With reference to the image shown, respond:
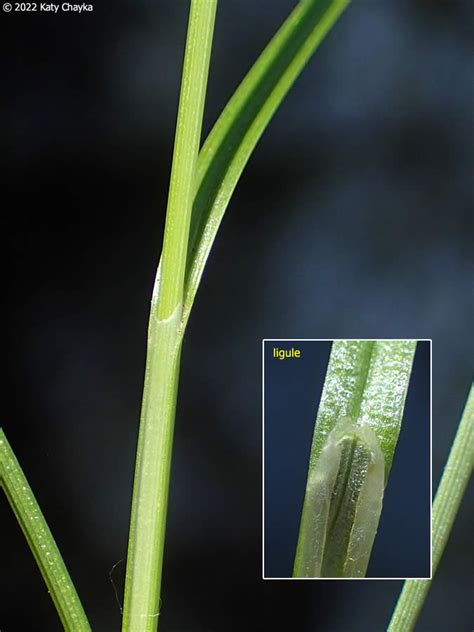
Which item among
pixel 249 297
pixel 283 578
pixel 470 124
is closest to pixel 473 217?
pixel 470 124

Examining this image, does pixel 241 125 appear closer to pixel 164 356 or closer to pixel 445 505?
pixel 164 356

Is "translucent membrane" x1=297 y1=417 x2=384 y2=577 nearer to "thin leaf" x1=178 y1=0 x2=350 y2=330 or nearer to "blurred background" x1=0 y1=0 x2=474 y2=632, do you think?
"blurred background" x1=0 y1=0 x2=474 y2=632

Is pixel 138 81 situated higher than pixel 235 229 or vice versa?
pixel 138 81

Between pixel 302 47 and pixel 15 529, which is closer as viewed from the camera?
pixel 302 47

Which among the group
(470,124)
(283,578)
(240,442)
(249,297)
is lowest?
(283,578)

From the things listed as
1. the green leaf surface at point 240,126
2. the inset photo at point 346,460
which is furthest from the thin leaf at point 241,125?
the inset photo at point 346,460

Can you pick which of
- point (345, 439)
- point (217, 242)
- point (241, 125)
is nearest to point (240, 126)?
point (241, 125)

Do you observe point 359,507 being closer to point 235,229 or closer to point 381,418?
point 381,418
